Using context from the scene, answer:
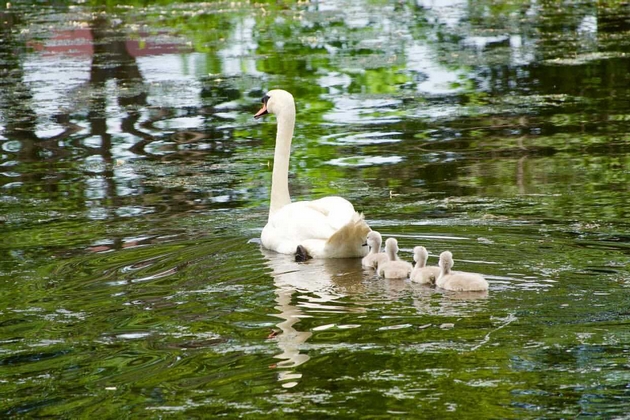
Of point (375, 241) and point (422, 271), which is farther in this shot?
point (375, 241)

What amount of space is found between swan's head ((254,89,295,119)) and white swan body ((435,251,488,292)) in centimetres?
342

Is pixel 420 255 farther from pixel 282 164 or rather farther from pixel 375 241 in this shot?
pixel 282 164

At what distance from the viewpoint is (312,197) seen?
1198 cm

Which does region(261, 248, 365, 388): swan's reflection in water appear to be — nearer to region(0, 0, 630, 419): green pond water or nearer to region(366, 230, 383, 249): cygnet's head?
region(0, 0, 630, 419): green pond water

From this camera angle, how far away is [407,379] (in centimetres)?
614

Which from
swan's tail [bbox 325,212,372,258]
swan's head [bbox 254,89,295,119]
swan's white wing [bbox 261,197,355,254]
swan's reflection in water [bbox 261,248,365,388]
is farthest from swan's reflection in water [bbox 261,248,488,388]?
swan's head [bbox 254,89,295,119]

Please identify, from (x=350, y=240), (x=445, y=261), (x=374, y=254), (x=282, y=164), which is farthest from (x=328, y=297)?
(x=282, y=164)

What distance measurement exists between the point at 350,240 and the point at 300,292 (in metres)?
1.20

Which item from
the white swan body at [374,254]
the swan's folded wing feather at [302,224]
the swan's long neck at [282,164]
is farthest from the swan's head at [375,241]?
the swan's long neck at [282,164]

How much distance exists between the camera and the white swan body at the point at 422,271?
8109mm

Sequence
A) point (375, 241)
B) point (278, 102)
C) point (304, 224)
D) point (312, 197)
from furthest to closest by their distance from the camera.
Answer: point (312, 197) → point (278, 102) → point (304, 224) → point (375, 241)

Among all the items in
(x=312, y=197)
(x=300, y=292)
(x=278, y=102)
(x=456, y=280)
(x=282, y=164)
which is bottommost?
(x=312, y=197)

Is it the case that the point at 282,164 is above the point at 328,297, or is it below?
above

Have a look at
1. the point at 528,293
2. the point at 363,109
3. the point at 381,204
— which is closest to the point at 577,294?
the point at 528,293
